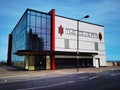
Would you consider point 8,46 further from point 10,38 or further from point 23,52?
Result: point 23,52

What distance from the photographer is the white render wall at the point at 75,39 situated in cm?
3897

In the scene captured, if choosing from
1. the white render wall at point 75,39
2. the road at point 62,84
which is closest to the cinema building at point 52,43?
the white render wall at point 75,39

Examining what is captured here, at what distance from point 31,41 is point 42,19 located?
6.14 m

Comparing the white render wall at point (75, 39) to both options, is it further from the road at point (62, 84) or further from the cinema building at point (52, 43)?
the road at point (62, 84)

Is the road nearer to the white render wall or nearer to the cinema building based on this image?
the cinema building

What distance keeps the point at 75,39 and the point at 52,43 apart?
7.76 meters

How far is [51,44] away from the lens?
37438 millimetres

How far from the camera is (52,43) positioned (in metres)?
37.4

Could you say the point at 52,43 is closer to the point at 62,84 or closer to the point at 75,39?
the point at 75,39

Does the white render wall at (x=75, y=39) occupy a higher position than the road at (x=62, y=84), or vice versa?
the white render wall at (x=75, y=39)

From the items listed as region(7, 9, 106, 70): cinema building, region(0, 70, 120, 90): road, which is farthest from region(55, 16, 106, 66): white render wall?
region(0, 70, 120, 90): road

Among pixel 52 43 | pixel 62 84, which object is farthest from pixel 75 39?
pixel 62 84

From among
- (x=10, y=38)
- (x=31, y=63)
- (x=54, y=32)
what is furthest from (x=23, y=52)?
(x=10, y=38)

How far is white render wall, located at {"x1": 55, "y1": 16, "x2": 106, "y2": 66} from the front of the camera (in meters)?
39.0
